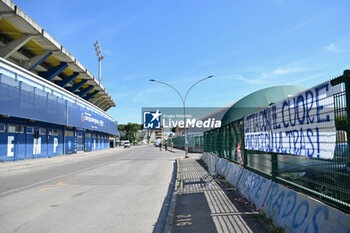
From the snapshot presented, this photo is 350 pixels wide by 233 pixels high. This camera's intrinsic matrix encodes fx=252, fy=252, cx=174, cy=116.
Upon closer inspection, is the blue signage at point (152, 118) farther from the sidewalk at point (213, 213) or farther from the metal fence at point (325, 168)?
the metal fence at point (325, 168)

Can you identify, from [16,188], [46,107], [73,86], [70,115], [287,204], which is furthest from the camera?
[73,86]

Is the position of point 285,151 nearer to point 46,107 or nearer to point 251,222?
point 251,222

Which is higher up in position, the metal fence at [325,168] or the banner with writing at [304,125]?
the banner with writing at [304,125]

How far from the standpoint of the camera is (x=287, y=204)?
4145 millimetres

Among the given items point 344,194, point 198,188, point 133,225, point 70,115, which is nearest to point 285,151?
point 344,194

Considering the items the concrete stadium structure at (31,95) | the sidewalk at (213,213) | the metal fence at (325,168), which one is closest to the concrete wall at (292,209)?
the metal fence at (325,168)

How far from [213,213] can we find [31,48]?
30.3 metres

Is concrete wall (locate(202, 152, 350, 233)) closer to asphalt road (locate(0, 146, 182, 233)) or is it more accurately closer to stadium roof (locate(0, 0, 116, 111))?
asphalt road (locate(0, 146, 182, 233))

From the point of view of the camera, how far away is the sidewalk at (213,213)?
15.0 feet

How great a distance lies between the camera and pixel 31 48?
93.6ft

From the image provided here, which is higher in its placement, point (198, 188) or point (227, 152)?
point (227, 152)

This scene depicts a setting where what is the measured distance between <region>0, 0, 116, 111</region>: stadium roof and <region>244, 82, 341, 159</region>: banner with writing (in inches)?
874

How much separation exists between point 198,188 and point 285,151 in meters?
4.46

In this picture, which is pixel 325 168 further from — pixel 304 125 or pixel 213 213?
pixel 213 213
